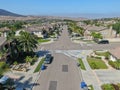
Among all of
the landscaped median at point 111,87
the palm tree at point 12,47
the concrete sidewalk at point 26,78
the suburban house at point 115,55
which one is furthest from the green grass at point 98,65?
the palm tree at point 12,47

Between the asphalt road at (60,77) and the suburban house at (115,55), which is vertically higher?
the suburban house at (115,55)

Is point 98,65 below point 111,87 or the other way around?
below

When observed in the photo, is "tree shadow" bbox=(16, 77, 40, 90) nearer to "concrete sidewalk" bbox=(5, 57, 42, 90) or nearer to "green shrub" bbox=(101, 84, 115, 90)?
"concrete sidewalk" bbox=(5, 57, 42, 90)

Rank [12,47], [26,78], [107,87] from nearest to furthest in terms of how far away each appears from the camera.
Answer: [107,87] < [26,78] < [12,47]

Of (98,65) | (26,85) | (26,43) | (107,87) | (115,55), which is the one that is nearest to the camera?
(107,87)

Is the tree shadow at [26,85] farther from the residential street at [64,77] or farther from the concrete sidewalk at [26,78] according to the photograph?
the residential street at [64,77]

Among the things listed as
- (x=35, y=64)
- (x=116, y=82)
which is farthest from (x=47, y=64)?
(x=116, y=82)

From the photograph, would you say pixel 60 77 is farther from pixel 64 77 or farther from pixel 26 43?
pixel 26 43

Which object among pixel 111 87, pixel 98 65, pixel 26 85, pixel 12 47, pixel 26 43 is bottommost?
pixel 98 65

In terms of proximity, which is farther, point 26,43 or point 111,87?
point 26,43

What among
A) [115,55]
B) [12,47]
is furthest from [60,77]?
[12,47]
